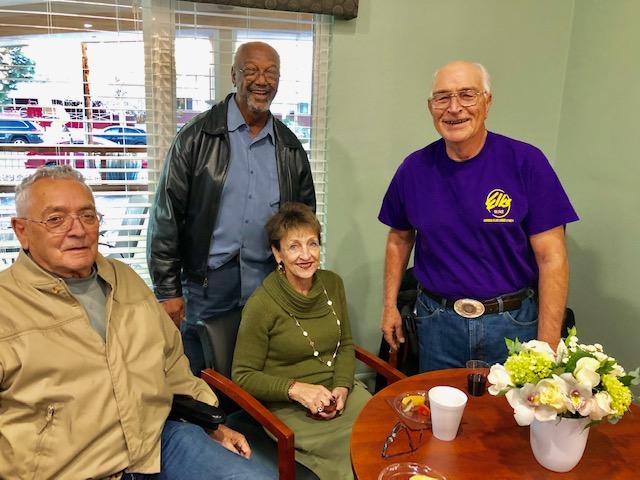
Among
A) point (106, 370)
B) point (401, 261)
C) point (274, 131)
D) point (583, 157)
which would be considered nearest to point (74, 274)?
point (106, 370)

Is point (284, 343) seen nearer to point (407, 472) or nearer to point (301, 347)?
point (301, 347)

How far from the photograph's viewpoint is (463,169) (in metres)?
1.81

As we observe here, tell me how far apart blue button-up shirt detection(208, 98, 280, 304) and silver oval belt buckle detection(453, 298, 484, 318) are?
819mm

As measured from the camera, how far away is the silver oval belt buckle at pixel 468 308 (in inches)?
71.3

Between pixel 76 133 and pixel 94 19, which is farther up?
pixel 94 19

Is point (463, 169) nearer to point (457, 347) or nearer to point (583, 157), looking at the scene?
point (457, 347)

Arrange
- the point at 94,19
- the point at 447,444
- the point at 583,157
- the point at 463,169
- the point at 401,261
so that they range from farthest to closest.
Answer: the point at 583,157 < the point at 94,19 < the point at 401,261 < the point at 463,169 < the point at 447,444

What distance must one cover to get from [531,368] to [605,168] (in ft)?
6.00

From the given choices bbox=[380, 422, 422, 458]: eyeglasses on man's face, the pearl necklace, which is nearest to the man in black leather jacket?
the pearl necklace

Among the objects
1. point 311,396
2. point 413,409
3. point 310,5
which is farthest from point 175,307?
point 310,5

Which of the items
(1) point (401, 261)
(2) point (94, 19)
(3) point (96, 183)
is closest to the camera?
(1) point (401, 261)

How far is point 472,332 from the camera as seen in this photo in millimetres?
1821

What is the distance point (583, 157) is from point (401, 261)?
52.5 inches

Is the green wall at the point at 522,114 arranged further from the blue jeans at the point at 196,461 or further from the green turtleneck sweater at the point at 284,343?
the blue jeans at the point at 196,461
